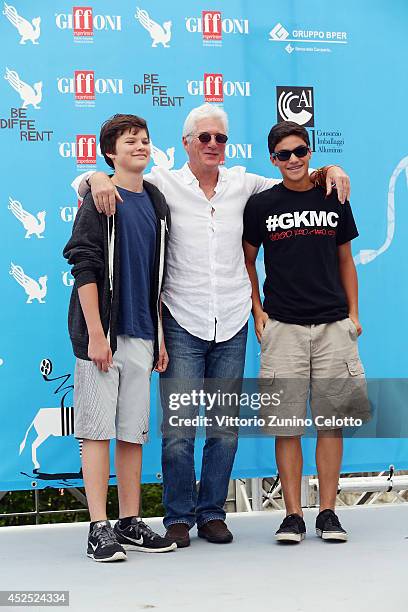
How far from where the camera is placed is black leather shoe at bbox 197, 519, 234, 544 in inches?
131

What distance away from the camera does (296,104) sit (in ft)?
13.7

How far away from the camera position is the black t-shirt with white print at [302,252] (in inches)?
130

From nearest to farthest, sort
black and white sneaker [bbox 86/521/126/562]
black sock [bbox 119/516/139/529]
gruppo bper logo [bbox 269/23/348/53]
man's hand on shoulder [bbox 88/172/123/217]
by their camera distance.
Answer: black and white sneaker [bbox 86/521/126/562] < man's hand on shoulder [bbox 88/172/123/217] < black sock [bbox 119/516/139/529] < gruppo bper logo [bbox 269/23/348/53]

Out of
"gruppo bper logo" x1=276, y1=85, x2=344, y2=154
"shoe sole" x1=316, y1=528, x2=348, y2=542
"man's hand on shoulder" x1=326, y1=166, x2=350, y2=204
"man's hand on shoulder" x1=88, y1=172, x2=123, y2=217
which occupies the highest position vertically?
"gruppo bper logo" x1=276, y1=85, x2=344, y2=154

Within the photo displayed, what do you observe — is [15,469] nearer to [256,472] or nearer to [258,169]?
[256,472]

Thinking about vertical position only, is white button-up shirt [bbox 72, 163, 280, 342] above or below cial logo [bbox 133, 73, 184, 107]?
below

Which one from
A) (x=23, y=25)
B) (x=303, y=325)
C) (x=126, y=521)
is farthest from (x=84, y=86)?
(x=126, y=521)

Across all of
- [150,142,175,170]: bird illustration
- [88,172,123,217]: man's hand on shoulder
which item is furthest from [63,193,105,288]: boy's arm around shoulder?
[150,142,175,170]: bird illustration

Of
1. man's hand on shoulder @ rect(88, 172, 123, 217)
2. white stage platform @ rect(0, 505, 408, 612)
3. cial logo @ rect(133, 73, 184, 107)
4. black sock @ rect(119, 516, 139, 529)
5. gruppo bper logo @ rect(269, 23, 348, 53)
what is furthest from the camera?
gruppo bper logo @ rect(269, 23, 348, 53)

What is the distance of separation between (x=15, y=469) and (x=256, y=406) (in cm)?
107

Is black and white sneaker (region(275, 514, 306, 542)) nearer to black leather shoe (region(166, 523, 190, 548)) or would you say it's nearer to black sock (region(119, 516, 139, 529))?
black leather shoe (region(166, 523, 190, 548))

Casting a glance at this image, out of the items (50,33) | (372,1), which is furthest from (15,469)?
(372,1)

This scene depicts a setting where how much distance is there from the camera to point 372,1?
4344 millimetres

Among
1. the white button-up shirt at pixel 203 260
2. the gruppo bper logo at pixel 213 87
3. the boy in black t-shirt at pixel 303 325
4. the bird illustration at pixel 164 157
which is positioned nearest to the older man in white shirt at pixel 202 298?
the white button-up shirt at pixel 203 260
